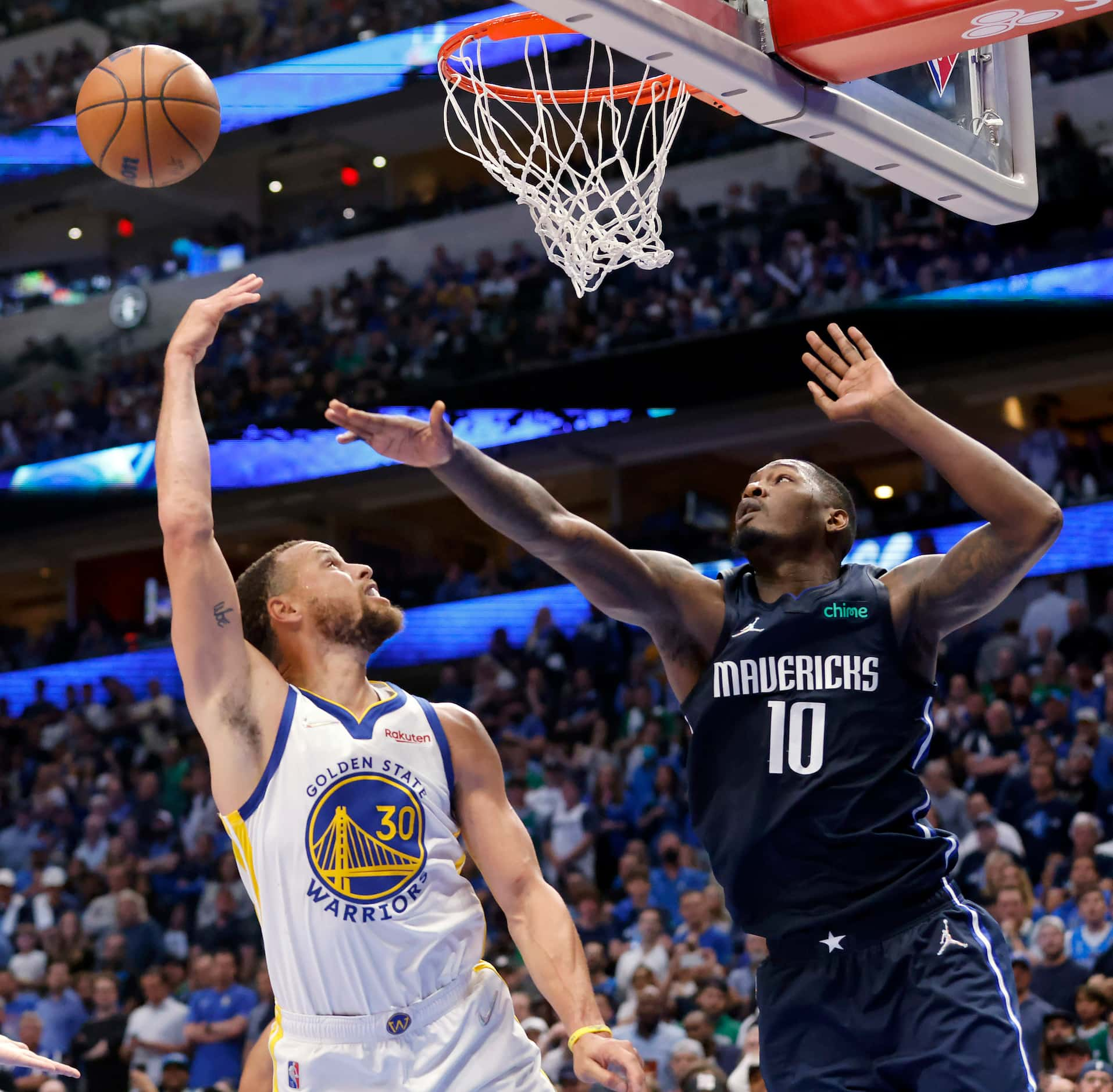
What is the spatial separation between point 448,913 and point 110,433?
16.1 metres

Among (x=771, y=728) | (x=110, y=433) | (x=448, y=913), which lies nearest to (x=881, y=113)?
(x=771, y=728)

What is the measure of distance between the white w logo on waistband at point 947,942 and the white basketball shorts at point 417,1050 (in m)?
0.97

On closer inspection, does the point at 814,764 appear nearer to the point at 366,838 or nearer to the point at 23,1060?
the point at 366,838

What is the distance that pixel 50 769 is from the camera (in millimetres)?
15227

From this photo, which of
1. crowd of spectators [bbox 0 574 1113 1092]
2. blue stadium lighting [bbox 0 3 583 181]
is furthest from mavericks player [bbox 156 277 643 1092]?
blue stadium lighting [bbox 0 3 583 181]

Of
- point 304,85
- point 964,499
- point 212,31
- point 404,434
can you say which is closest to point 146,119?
point 404,434

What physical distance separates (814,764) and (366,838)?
43.0 inches

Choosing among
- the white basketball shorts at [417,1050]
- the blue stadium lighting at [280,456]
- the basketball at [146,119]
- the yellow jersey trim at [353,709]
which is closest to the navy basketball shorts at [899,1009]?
the white basketball shorts at [417,1050]

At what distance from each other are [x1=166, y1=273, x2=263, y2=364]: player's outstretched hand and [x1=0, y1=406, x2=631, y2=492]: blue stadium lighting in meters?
12.9

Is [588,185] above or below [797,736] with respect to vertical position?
above

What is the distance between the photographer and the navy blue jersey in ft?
11.8

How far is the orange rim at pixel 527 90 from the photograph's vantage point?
205 inches

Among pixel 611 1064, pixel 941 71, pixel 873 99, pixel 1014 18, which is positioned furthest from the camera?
pixel 941 71

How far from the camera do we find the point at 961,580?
147 inches
